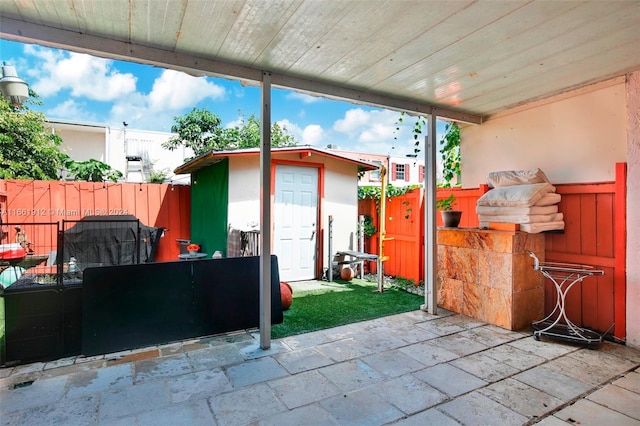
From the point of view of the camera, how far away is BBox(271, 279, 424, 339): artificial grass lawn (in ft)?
12.3

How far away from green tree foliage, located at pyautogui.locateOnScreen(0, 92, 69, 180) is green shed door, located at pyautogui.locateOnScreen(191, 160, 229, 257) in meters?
4.37

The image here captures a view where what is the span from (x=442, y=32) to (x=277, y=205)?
4.09 meters

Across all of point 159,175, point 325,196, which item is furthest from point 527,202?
point 159,175

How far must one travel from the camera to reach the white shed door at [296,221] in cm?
601

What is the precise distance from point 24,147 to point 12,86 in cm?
693

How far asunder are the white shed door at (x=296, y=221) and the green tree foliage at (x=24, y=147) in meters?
6.93

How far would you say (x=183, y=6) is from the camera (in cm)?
208

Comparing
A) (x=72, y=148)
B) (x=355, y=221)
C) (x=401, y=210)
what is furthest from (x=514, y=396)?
(x=72, y=148)

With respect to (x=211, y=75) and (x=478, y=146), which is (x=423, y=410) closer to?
(x=211, y=75)

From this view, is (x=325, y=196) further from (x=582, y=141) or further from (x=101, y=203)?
(x=101, y=203)

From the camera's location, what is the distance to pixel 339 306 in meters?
4.45

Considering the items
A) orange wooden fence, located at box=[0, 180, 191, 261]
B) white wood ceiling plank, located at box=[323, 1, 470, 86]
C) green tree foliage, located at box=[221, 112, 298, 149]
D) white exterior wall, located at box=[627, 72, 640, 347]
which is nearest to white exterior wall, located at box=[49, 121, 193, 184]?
green tree foliage, located at box=[221, 112, 298, 149]

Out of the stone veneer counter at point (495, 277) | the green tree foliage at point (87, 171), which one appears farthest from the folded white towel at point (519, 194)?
the green tree foliage at point (87, 171)

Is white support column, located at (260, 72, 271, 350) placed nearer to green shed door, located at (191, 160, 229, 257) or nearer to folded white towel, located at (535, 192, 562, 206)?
folded white towel, located at (535, 192, 562, 206)
